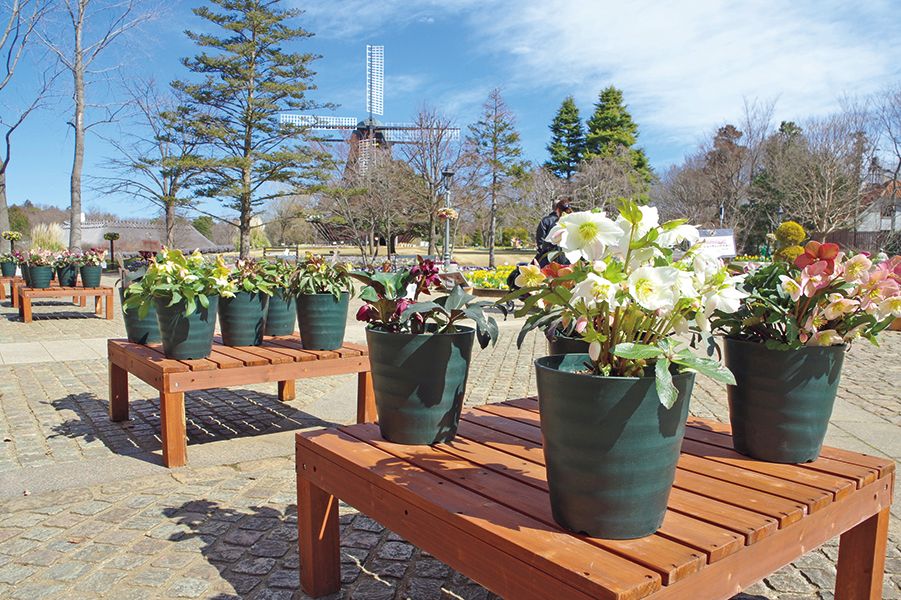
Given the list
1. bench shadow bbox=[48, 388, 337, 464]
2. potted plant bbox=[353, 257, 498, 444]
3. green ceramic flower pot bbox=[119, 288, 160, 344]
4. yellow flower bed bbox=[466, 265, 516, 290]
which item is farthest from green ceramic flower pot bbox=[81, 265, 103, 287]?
potted plant bbox=[353, 257, 498, 444]

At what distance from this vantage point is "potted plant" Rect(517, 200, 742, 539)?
1363 millimetres

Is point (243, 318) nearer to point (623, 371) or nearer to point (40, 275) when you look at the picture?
point (623, 371)

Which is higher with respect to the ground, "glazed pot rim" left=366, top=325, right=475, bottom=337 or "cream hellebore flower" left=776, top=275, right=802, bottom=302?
"cream hellebore flower" left=776, top=275, right=802, bottom=302

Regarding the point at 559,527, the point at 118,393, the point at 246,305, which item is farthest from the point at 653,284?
the point at 118,393

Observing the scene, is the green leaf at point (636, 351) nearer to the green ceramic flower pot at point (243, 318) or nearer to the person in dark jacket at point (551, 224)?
the green ceramic flower pot at point (243, 318)

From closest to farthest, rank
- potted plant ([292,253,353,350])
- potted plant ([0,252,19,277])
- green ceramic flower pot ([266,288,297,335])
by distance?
potted plant ([292,253,353,350]) < green ceramic flower pot ([266,288,297,335]) < potted plant ([0,252,19,277])

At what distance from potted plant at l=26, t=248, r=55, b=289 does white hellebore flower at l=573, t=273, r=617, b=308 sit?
38.3ft

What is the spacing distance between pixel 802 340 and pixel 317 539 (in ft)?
5.59

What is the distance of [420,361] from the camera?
6.88ft

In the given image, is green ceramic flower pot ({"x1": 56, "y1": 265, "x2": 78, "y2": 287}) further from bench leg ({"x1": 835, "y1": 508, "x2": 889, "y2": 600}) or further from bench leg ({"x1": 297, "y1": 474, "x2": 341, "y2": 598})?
bench leg ({"x1": 835, "y1": 508, "x2": 889, "y2": 600})

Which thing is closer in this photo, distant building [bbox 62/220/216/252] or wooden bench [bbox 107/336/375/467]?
wooden bench [bbox 107/336/375/467]

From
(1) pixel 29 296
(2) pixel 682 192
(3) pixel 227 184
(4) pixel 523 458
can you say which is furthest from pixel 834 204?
(4) pixel 523 458

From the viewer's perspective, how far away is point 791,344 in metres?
1.90

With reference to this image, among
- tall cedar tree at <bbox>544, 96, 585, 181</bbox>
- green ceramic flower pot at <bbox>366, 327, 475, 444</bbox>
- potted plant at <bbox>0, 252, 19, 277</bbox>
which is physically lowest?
potted plant at <bbox>0, 252, 19, 277</bbox>
